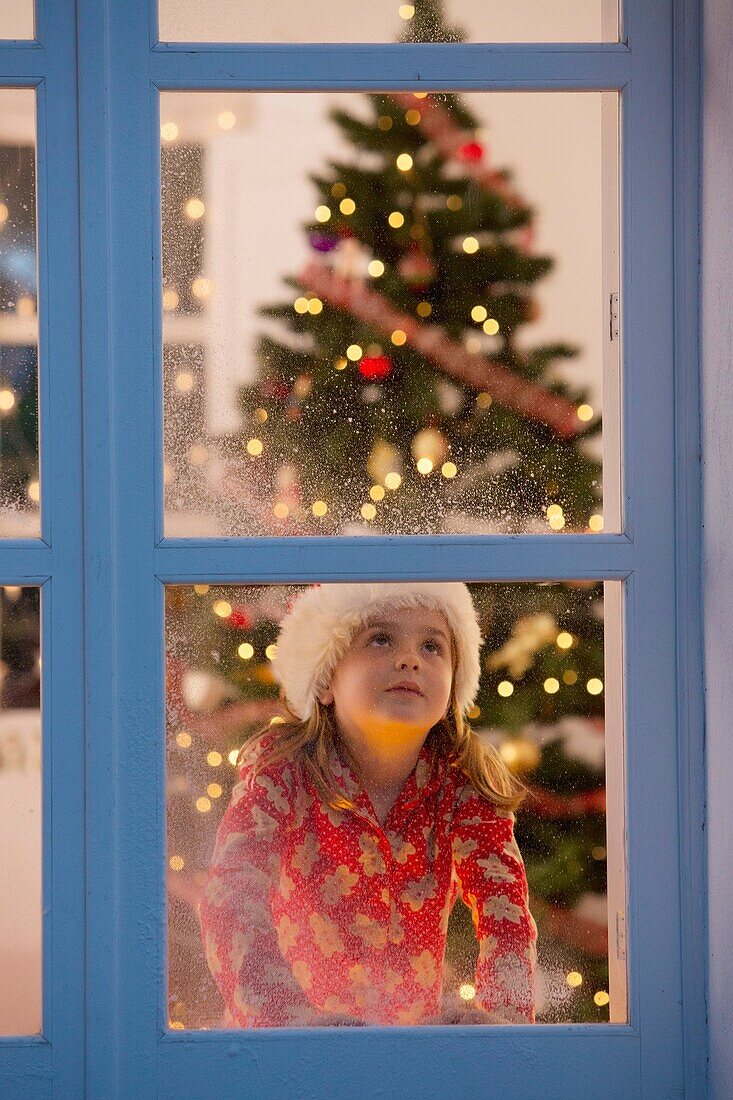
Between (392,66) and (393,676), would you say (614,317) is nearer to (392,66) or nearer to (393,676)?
(392,66)

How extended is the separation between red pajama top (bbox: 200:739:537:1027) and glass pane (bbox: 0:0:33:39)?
1022 millimetres

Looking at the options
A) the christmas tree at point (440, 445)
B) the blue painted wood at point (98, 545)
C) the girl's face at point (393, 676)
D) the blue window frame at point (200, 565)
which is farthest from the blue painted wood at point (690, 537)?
the blue painted wood at point (98, 545)

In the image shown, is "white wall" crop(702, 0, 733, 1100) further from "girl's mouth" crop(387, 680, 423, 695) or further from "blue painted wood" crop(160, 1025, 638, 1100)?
"girl's mouth" crop(387, 680, 423, 695)

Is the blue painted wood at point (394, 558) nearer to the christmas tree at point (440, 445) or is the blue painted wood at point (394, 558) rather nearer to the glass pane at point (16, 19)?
the christmas tree at point (440, 445)

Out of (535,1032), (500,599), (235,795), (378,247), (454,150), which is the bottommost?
(535,1032)

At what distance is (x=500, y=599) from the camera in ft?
4.37

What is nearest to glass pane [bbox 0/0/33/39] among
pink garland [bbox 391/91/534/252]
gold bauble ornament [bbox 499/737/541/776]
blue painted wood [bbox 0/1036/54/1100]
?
pink garland [bbox 391/91/534/252]

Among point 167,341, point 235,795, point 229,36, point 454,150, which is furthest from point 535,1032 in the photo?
point 229,36

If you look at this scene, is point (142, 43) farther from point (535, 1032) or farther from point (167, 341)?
point (535, 1032)

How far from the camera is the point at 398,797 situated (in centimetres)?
134

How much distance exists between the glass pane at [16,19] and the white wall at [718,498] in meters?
0.89

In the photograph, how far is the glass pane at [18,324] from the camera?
4.37ft

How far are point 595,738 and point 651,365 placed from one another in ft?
1.65

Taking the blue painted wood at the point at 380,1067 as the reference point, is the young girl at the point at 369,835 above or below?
above
